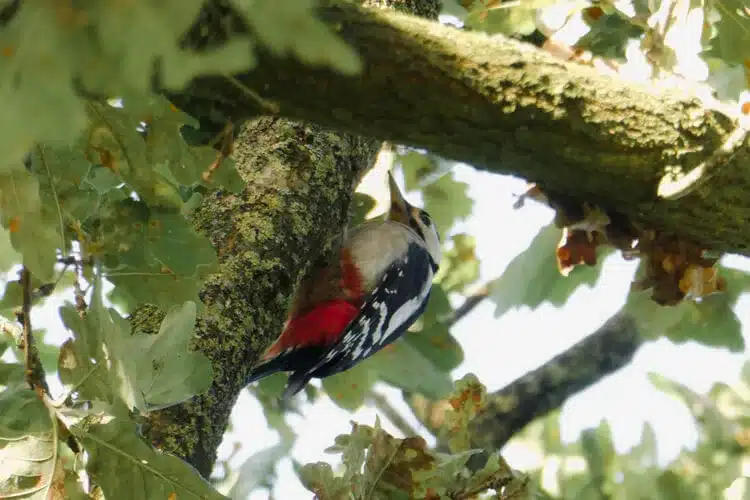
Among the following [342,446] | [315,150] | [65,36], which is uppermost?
[65,36]

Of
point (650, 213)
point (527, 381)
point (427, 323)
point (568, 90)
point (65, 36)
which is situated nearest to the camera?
point (65, 36)

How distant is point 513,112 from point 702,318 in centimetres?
195

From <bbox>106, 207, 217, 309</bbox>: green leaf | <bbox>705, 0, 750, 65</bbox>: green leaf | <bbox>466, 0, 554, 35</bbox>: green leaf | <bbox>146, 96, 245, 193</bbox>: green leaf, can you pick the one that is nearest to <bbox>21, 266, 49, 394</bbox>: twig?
<bbox>106, 207, 217, 309</bbox>: green leaf

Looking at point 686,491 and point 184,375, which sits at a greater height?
point 184,375

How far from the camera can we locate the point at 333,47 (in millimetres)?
725

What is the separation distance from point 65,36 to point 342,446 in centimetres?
161

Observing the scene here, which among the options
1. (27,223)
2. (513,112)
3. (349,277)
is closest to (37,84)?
(27,223)

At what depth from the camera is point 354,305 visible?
13.0ft

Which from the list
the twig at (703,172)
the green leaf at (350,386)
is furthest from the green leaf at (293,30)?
the green leaf at (350,386)

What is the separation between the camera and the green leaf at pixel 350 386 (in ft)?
11.1

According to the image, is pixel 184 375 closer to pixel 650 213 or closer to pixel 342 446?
pixel 342 446

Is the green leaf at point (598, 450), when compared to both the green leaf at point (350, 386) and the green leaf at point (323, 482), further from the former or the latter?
the green leaf at point (323, 482)

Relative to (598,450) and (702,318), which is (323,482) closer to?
(702,318)

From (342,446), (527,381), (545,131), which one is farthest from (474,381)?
(527,381)
